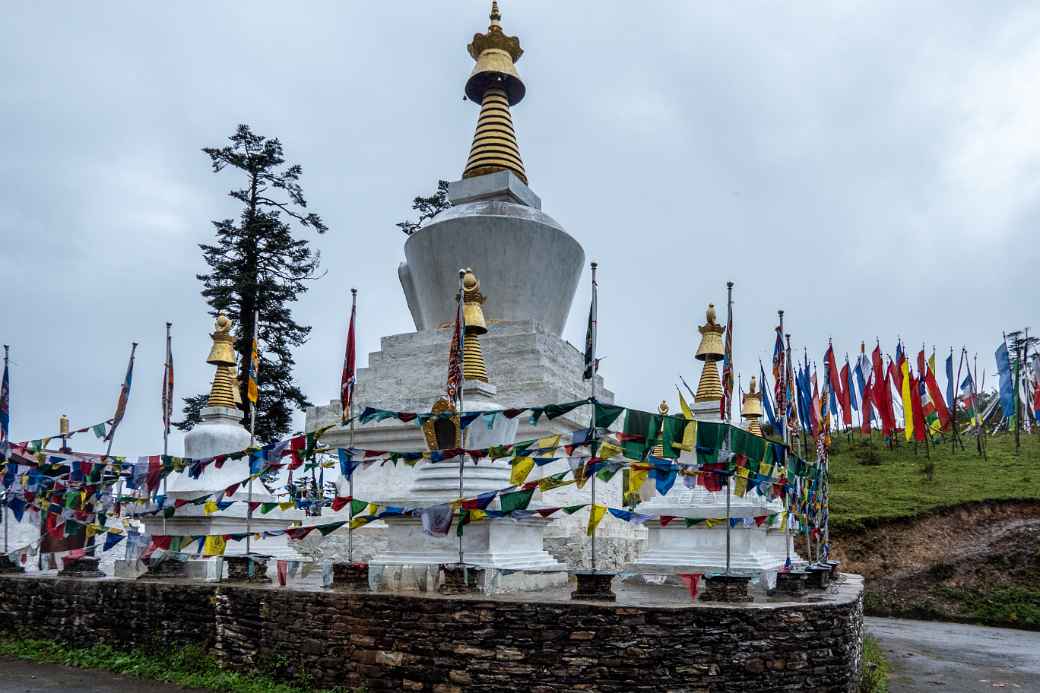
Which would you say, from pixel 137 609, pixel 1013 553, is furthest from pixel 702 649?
pixel 1013 553

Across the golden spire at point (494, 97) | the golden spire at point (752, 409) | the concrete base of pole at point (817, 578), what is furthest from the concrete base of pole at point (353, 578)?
the golden spire at point (494, 97)

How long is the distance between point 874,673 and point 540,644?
517cm

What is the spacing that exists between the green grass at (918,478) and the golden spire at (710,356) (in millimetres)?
12473

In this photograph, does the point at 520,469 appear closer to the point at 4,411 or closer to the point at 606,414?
the point at 606,414

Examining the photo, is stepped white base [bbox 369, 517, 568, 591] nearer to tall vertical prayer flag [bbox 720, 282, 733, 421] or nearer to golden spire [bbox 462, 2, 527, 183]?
tall vertical prayer flag [bbox 720, 282, 733, 421]

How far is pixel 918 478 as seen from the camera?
29750 millimetres

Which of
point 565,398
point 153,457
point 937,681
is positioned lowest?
point 937,681

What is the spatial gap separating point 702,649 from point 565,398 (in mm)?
8989

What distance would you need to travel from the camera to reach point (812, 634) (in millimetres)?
8617

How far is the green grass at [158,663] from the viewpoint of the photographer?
377 inches

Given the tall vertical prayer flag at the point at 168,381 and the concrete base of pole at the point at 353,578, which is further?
the tall vertical prayer flag at the point at 168,381

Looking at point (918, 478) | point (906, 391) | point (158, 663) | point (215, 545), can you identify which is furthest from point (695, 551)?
point (906, 391)

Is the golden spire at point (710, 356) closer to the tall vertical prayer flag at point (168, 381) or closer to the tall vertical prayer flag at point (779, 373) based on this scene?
the tall vertical prayer flag at point (779, 373)

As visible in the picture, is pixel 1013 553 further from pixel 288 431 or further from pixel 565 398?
pixel 288 431
